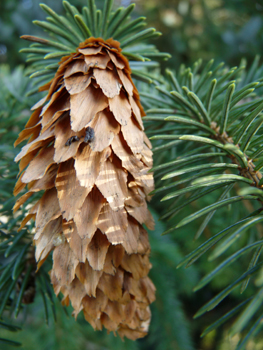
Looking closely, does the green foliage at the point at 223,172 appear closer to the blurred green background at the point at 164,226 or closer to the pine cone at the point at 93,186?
the pine cone at the point at 93,186

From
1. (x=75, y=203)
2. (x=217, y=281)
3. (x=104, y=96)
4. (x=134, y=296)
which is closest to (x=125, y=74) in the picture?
(x=104, y=96)

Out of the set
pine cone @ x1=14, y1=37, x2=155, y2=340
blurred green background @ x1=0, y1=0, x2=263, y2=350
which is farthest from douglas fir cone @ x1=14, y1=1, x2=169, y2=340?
blurred green background @ x1=0, y1=0, x2=263, y2=350

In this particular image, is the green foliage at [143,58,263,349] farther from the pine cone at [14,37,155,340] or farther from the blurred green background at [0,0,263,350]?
the blurred green background at [0,0,263,350]

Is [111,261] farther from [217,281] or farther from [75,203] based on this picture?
[217,281]

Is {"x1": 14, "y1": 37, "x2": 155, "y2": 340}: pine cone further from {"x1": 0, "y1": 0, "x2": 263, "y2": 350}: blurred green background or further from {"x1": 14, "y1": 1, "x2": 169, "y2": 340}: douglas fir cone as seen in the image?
{"x1": 0, "y1": 0, "x2": 263, "y2": 350}: blurred green background

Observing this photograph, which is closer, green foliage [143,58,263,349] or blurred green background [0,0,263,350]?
green foliage [143,58,263,349]
